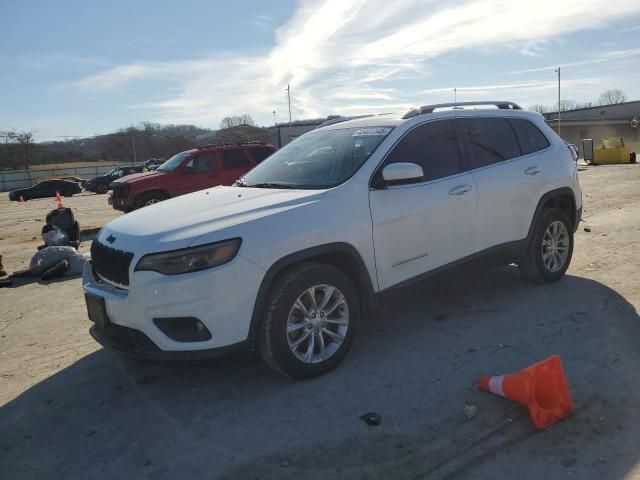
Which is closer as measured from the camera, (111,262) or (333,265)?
(111,262)

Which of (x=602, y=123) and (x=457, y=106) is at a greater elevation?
(x=602, y=123)

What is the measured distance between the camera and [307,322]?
367 centimetres

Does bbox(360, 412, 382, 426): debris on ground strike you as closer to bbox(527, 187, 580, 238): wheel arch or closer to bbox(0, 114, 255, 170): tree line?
bbox(527, 187, 580, 238): wheel arch

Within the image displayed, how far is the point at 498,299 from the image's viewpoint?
Answer: 5.28m

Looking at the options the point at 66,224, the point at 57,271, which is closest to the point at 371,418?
the point at 57,271

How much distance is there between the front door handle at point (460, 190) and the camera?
451 centimetres

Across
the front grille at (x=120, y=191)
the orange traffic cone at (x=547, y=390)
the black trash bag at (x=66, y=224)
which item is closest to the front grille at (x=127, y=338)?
the orange traffic cone at (x=547, y=390)

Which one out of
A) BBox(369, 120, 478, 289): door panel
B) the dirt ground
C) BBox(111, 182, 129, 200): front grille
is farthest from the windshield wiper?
BBox(111, 182, 129, 200): front grille

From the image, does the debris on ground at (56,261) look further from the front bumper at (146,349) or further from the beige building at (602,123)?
the beige building at (602,123)

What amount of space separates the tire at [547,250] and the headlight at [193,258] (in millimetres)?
3323

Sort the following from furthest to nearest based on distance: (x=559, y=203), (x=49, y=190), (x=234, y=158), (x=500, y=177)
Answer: (x=49, y=190)
(x=234, y=158)
(x=559, y=203)
(x=500, y=177)

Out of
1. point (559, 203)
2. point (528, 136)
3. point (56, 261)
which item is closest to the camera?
point (528, 136)

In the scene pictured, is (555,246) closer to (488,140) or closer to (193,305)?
(488,140)

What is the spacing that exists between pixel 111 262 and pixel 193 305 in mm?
800
